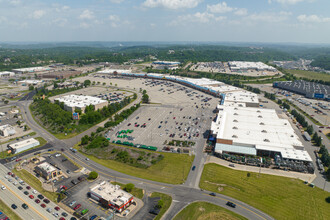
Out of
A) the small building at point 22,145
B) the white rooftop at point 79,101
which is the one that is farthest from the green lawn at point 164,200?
the white rooftop at point 79,101

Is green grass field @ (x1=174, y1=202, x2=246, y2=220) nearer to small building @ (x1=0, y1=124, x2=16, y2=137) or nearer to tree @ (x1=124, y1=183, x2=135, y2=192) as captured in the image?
tree @ (x1=124, y1=183, x2=135, y2=192)

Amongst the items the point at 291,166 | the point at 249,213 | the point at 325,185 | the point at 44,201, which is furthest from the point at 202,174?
the point at 44,201

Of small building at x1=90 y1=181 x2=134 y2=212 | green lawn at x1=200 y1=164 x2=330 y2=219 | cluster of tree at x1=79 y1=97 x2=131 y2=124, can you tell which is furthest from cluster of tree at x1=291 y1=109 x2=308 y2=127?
cluster of tree at x1=79 y1=97 x2=131 y2=124

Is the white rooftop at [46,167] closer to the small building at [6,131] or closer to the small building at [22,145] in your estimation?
the small building at [22,145]

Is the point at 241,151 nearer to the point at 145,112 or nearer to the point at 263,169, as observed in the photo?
the point at 263,169

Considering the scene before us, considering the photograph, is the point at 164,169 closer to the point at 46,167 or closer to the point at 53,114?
the point at 46,167
